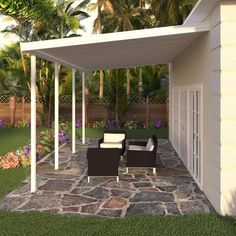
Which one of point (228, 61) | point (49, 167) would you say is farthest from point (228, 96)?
point (49, 167)

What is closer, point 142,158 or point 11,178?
point 11,178

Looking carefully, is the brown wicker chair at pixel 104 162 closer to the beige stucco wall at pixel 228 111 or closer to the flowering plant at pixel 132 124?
the beige stucco wall at pixel 228 111

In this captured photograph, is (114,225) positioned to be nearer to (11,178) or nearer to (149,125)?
(11,178)

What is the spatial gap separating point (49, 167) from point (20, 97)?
45.2 feet

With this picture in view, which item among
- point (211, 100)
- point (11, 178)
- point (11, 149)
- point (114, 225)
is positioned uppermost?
point (211, 100)

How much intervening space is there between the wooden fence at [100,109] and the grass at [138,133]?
162cm

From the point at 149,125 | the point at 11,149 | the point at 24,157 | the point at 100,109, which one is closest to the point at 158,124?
the point at 149,125

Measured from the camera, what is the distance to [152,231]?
17.9 ft

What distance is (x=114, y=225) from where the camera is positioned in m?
5.73

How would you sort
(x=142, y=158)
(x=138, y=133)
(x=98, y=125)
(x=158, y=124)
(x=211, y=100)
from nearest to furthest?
(x=211, y=100) → (x=142, y=158) → (x=138, y=133) → (x=158, y=124) → (x=98, y=125)

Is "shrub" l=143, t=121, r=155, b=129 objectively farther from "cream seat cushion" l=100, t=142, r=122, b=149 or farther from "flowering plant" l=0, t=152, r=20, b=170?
"flowering plant" l=0, t=152, r=20, b=170

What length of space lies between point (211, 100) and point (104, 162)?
295cm

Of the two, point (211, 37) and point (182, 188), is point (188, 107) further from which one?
point (211, 37)

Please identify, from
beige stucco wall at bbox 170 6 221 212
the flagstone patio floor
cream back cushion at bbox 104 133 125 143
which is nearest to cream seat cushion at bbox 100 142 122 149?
cream back cushion at bbox 104 133 125 143
